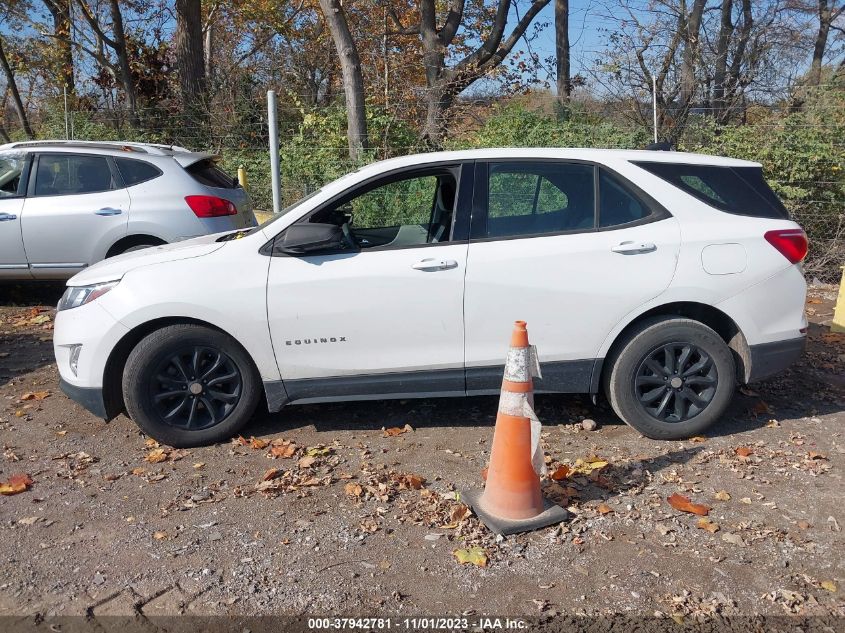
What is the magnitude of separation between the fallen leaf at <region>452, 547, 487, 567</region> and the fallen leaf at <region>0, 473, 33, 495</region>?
240 centimetres

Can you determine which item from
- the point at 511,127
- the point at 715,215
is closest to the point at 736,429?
the point at 715,215

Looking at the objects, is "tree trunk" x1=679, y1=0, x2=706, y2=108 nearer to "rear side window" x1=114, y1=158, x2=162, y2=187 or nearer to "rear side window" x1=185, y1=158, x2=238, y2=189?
"rear side window" x1=185, y1=158, x2=238, y2=189

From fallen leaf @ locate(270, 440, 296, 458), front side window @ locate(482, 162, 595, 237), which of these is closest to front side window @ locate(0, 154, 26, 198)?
fallen leaf @ locate(270, 440, 296, 458)

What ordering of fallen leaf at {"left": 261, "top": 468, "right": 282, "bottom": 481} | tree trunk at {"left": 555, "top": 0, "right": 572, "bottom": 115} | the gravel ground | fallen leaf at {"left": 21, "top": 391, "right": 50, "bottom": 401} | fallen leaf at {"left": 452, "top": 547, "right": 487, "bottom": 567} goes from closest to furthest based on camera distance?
the gravel ground, fallen leaf at {"left": 452, "top": 547, "right": 487, "bottom": 567}, fallen leaf at {"left": 261, "top": 468, "right": 282, "bottom": 481}, fallen leaf at {"left": 21, "top": 391, "right": 50, "bottom": 401}, tree trunk at {"left": 555, "top": 0, "right": 572, "bottom": 115}

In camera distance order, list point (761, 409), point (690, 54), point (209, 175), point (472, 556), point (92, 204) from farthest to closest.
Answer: point (690, 54)
point (209, 175)
point (92, 204)
point (761, 409)
point (472, 556)

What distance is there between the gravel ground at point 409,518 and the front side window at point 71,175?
10.6 feet

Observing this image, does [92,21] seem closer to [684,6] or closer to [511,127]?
[511,127]

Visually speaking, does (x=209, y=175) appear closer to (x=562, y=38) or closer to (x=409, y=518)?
(x=409, y=518)

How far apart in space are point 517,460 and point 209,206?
5.34 meters

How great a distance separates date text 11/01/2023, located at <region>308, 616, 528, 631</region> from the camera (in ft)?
10.3

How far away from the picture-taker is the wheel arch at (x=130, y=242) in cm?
816

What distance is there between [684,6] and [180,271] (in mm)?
14915

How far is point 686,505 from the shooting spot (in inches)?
159

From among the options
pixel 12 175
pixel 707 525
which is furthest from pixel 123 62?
pixel 707 525
